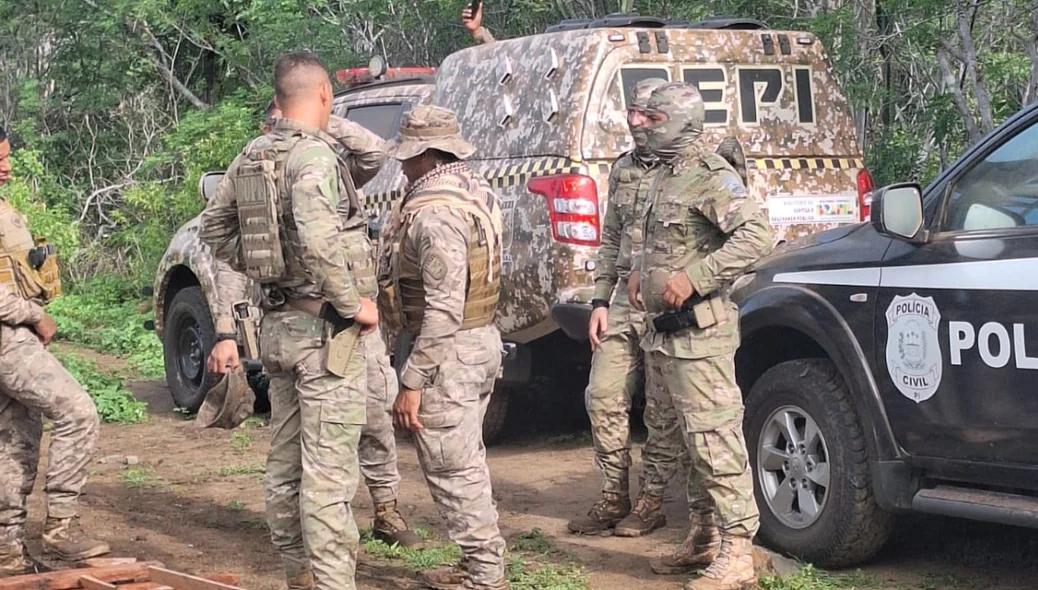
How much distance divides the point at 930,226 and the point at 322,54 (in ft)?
33.2

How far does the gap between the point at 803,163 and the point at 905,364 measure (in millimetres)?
2612

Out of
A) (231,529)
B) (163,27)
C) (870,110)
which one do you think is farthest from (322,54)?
(231,529)

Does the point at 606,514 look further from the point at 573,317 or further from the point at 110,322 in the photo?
the point at 110,322

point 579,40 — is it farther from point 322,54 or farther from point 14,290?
point 322,54

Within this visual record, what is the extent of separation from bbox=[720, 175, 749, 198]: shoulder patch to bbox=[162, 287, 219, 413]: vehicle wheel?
530 cm

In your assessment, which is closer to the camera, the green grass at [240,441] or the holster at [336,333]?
the holster at [336,333]

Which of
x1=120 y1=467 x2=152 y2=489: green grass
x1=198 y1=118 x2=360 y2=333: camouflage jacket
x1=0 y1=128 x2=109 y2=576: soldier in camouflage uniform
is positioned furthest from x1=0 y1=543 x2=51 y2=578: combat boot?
x1=198 y1=118 x2=360 y2=333: camouflage jacket

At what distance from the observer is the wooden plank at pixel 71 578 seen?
5234 mm

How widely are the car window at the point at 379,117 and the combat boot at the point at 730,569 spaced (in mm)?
4256

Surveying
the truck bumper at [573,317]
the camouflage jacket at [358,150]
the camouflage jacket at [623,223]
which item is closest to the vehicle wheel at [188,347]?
the truck bumper at [573,317]

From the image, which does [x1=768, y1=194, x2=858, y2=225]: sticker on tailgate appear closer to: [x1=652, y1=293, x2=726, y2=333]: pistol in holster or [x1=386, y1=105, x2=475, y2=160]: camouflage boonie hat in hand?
[x1=652, y1=293, x2=726, y2=333]: pistol in holster

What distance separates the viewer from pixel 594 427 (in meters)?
6.31

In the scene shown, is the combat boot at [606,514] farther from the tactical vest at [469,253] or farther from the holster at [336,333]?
the holster at [336,333]

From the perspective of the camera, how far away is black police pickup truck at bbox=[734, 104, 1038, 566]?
4820 millimetres
